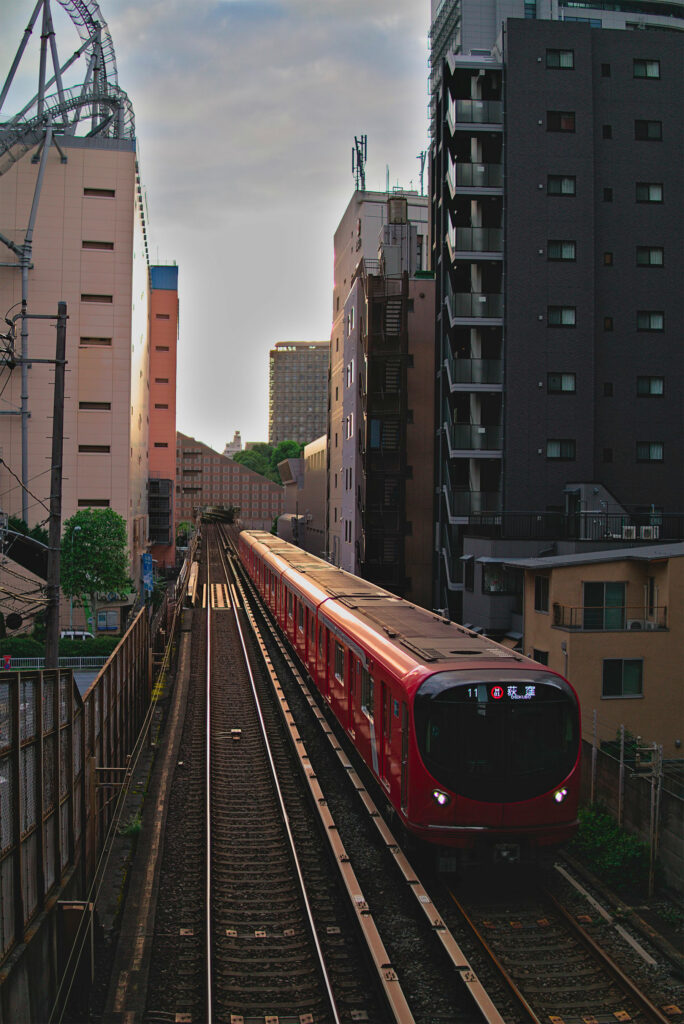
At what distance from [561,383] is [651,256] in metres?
4.95

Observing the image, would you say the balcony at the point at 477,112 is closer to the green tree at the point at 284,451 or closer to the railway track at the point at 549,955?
the railway track at the point at 549,955

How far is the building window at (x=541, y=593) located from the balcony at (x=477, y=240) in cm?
1280

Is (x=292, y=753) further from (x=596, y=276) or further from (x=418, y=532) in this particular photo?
(x=418, y=532)

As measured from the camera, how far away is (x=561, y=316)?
1020 inches

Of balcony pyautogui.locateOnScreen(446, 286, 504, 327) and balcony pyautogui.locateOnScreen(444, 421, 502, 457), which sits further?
balcony pyautogui.locateOnScreen(446, 286, 504, 327)

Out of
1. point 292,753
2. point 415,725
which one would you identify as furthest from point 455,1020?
point 292,753

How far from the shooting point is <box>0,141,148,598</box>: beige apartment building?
39219 mm

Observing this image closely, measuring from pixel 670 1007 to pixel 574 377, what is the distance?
20614mm

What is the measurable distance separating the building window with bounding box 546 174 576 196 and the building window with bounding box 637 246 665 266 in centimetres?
277

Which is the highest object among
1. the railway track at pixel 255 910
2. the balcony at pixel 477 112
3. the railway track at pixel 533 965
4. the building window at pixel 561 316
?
the balcony at pixel 477 112

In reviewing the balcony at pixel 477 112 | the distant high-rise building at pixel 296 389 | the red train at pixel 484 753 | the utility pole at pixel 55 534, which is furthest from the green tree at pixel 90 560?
the distant high-rise building at pixel 296 389

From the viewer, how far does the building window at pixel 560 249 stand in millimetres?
25938

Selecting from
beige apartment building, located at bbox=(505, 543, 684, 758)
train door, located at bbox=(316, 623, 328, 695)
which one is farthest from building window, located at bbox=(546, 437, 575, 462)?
train door, located at bbox=(316, 623, 328, 695)

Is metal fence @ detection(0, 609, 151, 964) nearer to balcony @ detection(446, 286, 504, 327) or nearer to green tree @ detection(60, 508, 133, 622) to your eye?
balcony @ detection(446, 286, 504, 327)
